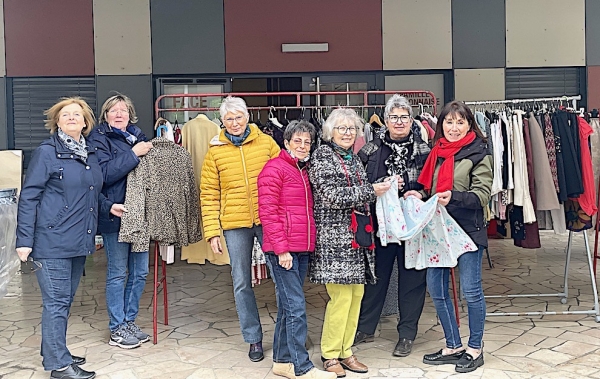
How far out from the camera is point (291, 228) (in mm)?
3303

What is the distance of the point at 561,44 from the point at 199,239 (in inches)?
212

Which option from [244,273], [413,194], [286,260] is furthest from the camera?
[244,273]

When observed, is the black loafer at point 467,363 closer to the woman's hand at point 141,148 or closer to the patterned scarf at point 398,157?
the patterned scarf at point 398,157

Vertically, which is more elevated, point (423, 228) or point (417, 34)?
point (417, 34)

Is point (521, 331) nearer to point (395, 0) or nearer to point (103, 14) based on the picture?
point (395, 0)

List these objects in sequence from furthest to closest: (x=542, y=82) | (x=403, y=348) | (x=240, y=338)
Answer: (x=542, y=82), (x=240, y=338), (x=403, y=348)

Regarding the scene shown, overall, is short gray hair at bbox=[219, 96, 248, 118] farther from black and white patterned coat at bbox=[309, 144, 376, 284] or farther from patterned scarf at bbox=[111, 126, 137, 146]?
patterned scarf at bbox=[111, 126, 137, 146]

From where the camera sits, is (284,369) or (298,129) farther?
(284,369)

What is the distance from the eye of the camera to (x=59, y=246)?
11.2ft

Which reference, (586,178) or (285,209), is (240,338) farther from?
(586,178)

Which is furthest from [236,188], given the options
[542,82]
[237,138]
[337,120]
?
[542,82]

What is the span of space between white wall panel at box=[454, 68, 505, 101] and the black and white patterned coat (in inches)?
180

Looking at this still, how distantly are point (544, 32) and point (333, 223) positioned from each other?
535cm

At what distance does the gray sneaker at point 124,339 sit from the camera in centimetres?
409
